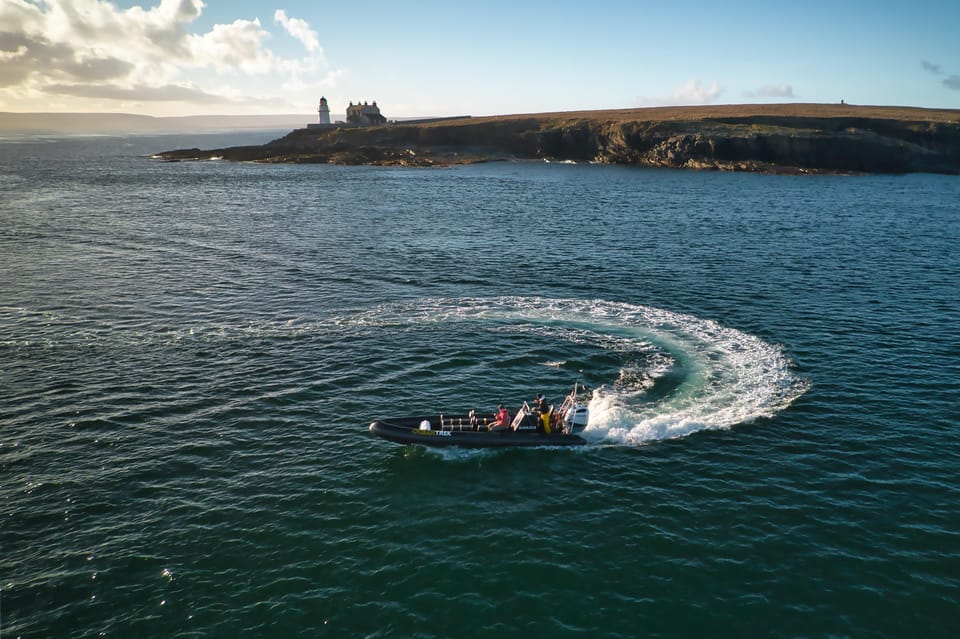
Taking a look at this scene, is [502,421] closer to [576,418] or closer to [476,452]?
[476,452]

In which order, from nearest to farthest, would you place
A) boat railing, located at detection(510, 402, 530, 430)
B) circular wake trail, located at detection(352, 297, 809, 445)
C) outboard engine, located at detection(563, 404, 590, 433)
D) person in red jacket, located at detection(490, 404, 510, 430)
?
person in red jacket, located at detection(490, 404, 510, 430)
boat railing, located at detection(510, 402, 530, 430)
outboard engine, located at detection(563, 404, 590, 433)
circular wake trail, located at detection(352, 297, 809, 445)

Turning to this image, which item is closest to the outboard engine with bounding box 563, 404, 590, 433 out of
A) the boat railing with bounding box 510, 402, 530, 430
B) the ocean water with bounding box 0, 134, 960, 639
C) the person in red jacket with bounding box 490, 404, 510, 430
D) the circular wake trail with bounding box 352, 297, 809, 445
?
the circular wake trail with bounding box 352, 297, 809, 445

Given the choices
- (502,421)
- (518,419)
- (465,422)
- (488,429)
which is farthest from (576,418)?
(465,422)

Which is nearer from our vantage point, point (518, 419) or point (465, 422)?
point (518, 419)

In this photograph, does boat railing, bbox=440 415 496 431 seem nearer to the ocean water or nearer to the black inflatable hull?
the black inflatable hull

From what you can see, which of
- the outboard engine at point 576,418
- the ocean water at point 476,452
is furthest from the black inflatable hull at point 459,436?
the ocean water at point 476,452

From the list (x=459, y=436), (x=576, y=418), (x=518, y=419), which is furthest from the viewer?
(x=576, y=418)

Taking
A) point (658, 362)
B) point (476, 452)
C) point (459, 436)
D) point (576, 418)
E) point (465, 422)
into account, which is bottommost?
point (476, 452)
